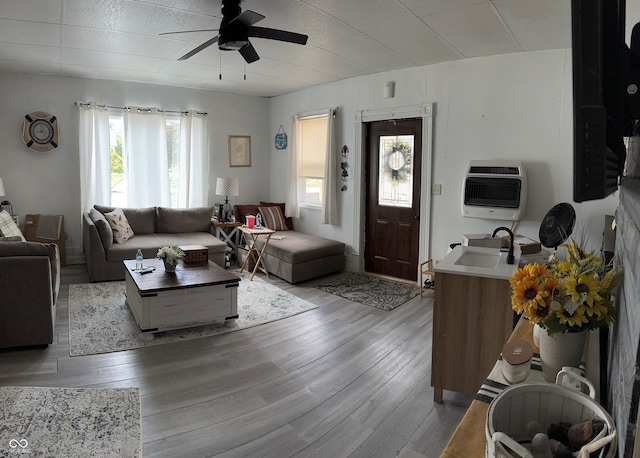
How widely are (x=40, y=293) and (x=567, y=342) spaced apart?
3405 mm

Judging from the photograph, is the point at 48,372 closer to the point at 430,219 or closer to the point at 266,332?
the point at 266,332

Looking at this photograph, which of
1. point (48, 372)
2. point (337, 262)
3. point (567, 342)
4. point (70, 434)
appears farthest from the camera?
point (337, 262)

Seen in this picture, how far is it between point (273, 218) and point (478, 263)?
4.15m

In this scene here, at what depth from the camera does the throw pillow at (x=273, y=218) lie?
6.61m

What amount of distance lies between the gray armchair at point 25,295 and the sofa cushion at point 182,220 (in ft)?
9.53

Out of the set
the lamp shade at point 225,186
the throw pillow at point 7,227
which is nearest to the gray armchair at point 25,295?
the throw pillow at point 7,227

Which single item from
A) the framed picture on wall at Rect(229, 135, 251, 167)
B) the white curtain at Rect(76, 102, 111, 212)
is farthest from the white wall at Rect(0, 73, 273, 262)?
the framed picture on wall at Rect(229, 135, 251, 167)

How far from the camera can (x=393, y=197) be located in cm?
541

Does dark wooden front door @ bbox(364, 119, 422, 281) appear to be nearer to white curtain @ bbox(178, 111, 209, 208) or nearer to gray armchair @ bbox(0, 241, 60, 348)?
white curtain @ bbox(178, 111, 209, 208)

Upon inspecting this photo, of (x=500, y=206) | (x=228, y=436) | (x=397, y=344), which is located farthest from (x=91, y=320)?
(x=500, y=206)

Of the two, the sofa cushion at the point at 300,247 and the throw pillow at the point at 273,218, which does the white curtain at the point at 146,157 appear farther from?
the sofa cushion at the point at 300,247

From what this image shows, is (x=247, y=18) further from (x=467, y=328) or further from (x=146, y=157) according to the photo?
(x=146, y=157)

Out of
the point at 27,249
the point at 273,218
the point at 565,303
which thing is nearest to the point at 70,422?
the point at 27,249

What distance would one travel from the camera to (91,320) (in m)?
3.88
